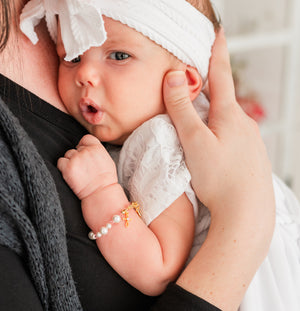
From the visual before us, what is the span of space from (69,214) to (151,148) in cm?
22

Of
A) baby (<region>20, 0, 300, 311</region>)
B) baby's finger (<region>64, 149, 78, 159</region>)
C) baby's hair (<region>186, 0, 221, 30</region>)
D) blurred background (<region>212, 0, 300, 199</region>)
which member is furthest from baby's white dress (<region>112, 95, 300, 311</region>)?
blurred background (<region>212, 0, 300, 199</region>)

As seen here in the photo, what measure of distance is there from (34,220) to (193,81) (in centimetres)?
52

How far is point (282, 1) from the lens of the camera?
2402 millimetres

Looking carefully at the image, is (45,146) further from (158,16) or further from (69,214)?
(158,16)

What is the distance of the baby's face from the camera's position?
2.93ft

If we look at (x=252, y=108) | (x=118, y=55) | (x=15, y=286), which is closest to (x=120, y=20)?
(x=118, y=55)

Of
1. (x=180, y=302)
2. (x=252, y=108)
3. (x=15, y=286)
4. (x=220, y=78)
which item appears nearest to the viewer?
(x=15, y=286)

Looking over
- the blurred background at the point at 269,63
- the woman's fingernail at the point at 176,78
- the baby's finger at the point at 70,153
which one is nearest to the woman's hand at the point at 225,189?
the woman's fingernail at the point at 176,78

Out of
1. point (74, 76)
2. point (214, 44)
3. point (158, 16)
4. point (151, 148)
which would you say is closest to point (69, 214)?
point (151, 148)

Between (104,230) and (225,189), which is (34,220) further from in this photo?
(225,189)

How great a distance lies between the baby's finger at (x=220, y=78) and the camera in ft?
3.17

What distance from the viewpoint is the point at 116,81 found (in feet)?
2.94

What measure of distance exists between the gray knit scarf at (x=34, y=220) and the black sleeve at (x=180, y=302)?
163 millimetres

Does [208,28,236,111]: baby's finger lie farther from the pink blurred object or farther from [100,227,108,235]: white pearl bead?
the pink blurred object
